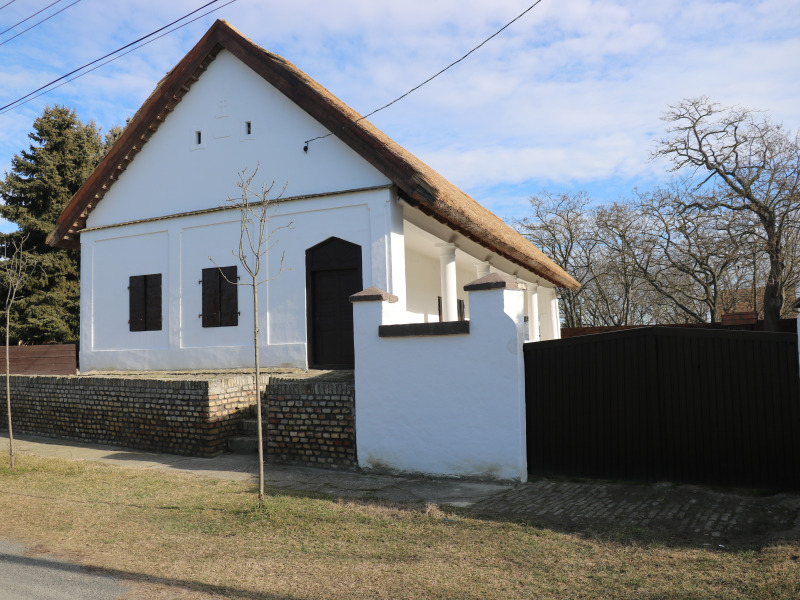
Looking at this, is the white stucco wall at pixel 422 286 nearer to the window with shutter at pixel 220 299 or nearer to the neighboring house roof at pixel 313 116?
the neighboring house roof at pixel 313 116

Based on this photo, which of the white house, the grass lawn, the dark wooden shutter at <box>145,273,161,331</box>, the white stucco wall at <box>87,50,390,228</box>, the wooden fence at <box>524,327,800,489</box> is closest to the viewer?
the grass lawn

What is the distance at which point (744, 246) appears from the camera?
2203cm

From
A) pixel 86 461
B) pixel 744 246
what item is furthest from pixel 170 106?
pixel 744 246

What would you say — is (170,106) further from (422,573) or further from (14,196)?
(14,196)

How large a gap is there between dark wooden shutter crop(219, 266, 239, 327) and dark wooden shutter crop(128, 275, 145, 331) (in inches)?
87.8

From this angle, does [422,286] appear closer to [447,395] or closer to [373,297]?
[373,297]

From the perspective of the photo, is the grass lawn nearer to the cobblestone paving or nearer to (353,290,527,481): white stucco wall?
the cobblestone paving

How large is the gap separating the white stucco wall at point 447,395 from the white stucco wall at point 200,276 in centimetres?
297

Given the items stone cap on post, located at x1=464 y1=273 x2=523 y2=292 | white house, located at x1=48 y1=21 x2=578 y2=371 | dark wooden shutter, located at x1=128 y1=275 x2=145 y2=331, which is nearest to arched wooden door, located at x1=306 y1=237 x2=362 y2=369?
white house, located at x1=48 y1=21 x2=578 y2=371

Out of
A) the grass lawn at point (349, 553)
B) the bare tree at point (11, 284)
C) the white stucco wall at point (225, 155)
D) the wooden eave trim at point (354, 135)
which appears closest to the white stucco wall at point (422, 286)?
the wooden eave trim at point (354, 135)

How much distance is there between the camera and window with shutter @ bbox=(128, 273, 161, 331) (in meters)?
13.6

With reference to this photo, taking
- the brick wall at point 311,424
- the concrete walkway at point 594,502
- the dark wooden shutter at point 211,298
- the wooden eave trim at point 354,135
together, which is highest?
the wooden eave trim at point 354,135

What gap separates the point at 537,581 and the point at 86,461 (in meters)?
7.77

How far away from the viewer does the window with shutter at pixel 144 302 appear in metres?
13.6
